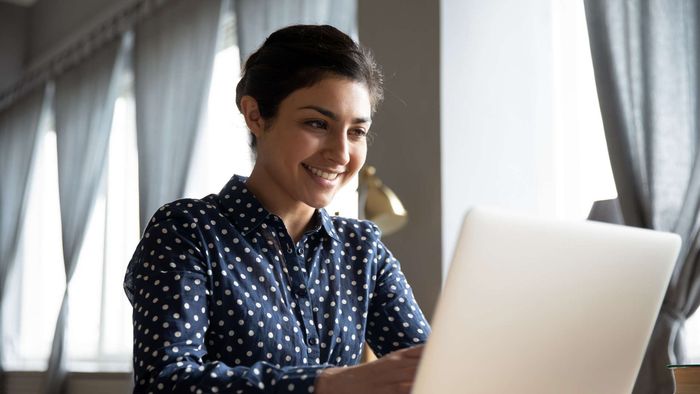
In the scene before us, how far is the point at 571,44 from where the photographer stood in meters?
3.24

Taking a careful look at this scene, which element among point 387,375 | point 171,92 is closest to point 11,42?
point 171,92

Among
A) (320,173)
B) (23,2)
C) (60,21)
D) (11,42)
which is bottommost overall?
(320,173)

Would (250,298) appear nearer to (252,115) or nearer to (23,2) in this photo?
(252,115)

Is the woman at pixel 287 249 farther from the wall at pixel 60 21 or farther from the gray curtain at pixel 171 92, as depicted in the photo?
the wall at pixel 60 21

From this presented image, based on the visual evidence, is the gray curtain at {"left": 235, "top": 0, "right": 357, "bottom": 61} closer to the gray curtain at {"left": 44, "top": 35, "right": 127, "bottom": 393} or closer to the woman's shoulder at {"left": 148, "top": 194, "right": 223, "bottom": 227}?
the gray curtain at {"left": 44, "top": 35, "right": 127, "bottom": 393}

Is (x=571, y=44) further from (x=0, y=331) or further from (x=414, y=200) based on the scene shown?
(x=0, y=331)

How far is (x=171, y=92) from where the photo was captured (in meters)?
4.84

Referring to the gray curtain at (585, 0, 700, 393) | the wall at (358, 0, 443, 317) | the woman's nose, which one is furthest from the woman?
the wall at (358, 0, 443, 317)

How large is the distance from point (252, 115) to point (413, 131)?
1.70 metres

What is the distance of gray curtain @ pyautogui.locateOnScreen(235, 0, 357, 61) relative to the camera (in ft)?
12.1

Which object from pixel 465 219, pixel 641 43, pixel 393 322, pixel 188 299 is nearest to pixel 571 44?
pixel 641 43

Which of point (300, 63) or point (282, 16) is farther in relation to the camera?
point (282, 16)

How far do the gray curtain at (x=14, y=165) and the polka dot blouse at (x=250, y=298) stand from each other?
5261 millimetres

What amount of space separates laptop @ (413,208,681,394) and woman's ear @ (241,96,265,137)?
0.72 m
